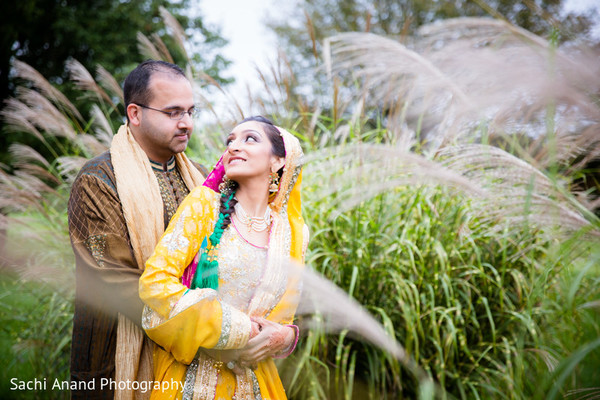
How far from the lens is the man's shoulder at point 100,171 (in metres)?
1.75

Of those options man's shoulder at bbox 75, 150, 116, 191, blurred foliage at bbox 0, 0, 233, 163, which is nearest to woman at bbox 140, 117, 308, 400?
man's shoulder at bbox 75, 150, 116, 191

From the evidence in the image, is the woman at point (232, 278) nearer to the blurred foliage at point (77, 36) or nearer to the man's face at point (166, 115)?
the man's face at point (166, 115)

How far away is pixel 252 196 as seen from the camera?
1739mm

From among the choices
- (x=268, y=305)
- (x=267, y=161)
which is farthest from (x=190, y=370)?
(x=267, y=161)

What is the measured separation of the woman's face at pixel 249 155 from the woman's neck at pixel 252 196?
0.03m

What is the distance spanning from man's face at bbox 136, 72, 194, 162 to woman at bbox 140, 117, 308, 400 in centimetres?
25

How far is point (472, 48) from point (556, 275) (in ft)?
5.75

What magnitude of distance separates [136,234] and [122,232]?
5 cm

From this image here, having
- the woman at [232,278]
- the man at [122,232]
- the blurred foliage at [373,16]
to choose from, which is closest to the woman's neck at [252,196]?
the woman at [232,278]

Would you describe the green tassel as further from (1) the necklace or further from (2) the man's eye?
(2) the man's eye

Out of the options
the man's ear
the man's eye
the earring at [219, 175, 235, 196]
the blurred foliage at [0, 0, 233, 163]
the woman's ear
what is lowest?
the blurred foliage at [0, 0, 233, 163]

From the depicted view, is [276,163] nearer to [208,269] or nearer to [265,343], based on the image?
[208,269]

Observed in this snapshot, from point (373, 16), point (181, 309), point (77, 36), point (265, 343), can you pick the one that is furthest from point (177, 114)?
point (373, 16)

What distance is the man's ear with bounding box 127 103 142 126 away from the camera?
1.88 metres
